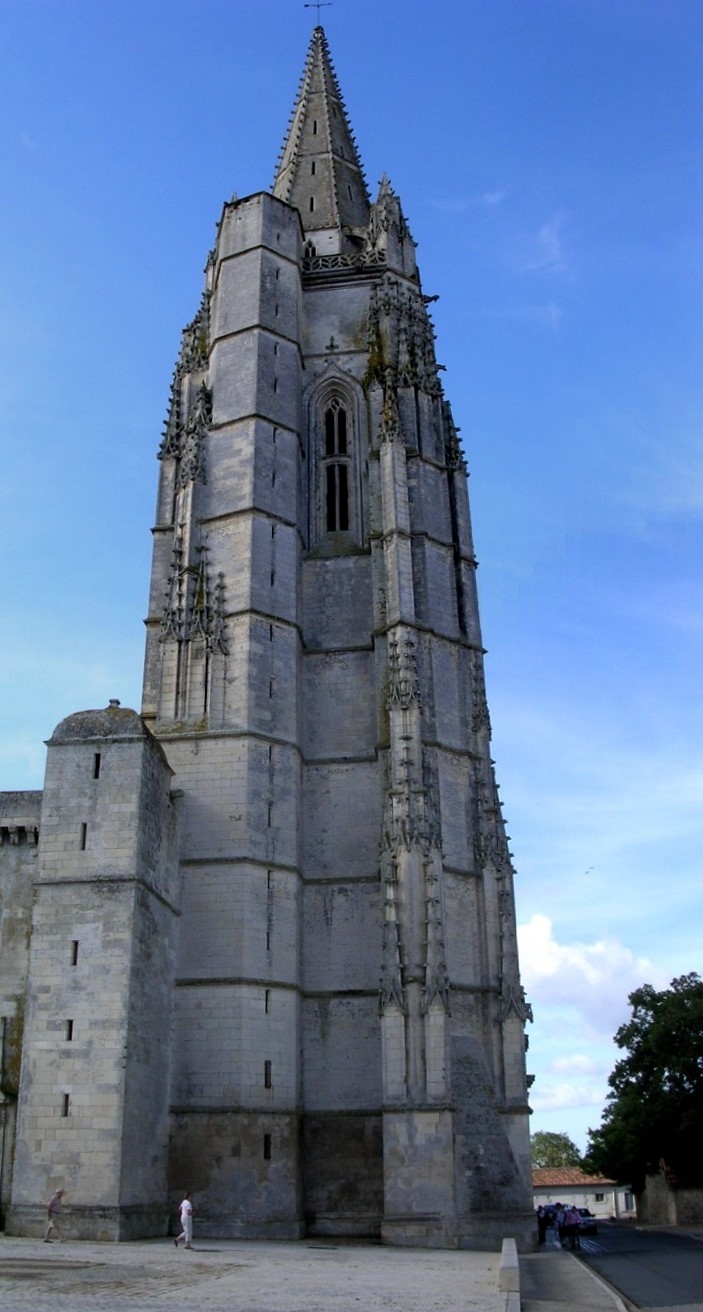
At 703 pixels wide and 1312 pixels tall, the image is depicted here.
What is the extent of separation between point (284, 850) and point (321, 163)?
22447 mm

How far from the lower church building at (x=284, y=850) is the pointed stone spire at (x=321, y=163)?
4660 millimetres

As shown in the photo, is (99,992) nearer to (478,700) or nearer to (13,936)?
(13,936)

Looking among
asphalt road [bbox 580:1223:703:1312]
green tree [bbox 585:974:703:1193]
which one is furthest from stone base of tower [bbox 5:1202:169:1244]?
green tree [bbox 585:974:703:1193]

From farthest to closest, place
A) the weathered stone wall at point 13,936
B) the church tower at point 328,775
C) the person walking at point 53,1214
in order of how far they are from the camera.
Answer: the church tower at point 328,775
the weathered stone wall at point 13,936
the person walking at point 53,1214

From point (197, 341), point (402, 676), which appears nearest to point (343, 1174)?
point (402, 676)

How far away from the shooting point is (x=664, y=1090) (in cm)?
3250

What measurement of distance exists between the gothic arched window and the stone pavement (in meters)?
15.4

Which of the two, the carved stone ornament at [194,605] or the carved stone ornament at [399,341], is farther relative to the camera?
the carved stone ornament at [399,341]

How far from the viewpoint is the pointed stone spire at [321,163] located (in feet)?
110

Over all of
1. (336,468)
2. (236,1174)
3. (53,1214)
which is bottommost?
(53,1214)

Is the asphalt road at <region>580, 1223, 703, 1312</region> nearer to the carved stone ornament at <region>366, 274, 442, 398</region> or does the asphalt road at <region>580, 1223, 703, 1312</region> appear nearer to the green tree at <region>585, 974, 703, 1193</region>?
the green tree at <region>585, 974, 703, 1193</region>

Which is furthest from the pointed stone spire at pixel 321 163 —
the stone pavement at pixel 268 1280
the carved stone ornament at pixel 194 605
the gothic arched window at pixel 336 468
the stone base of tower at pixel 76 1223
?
the stone pavement at pixel 268 1280

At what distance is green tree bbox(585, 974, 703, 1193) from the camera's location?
31531 mm

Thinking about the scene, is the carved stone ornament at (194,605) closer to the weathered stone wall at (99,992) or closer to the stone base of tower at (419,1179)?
the weathered stone wall at (99,992)
